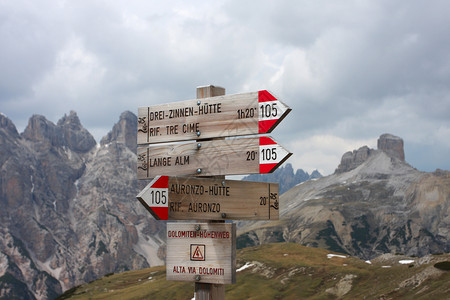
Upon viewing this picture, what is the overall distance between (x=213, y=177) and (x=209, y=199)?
664 millimetres

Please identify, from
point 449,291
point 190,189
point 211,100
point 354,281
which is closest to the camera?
point 190,189

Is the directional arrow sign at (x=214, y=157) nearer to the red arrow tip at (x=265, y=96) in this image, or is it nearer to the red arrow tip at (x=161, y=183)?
the red arrow tip at (x=265, y=96)

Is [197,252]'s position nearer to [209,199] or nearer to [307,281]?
[209,199]

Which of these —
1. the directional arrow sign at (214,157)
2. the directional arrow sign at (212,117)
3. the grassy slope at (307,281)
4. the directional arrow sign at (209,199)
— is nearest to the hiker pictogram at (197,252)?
the directional arrow sign at (209,199)

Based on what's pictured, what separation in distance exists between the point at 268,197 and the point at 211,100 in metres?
2.44

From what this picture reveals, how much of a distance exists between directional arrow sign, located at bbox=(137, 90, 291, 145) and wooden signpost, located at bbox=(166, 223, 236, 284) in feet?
6.46

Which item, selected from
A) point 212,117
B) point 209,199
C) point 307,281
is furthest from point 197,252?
point 307,281

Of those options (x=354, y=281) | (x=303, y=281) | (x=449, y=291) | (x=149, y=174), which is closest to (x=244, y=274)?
(x=303, y=281)

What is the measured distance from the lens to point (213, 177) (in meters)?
10.2

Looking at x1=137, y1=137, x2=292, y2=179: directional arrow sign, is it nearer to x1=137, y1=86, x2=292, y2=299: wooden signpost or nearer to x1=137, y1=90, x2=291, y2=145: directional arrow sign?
x1=137, y1=86, x2=292, y2=299: wooden signpost

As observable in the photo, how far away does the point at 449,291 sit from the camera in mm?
68000

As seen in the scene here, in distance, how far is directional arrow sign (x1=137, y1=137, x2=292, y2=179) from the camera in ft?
31.3

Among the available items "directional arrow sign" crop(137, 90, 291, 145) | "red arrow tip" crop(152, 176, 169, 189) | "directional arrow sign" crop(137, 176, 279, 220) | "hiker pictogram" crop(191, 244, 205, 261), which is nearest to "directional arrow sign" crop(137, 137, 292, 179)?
"directional arrow sign" crop(137, 90, 291, 145)

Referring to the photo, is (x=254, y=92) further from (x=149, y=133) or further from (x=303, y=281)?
(x=303, y=281)
